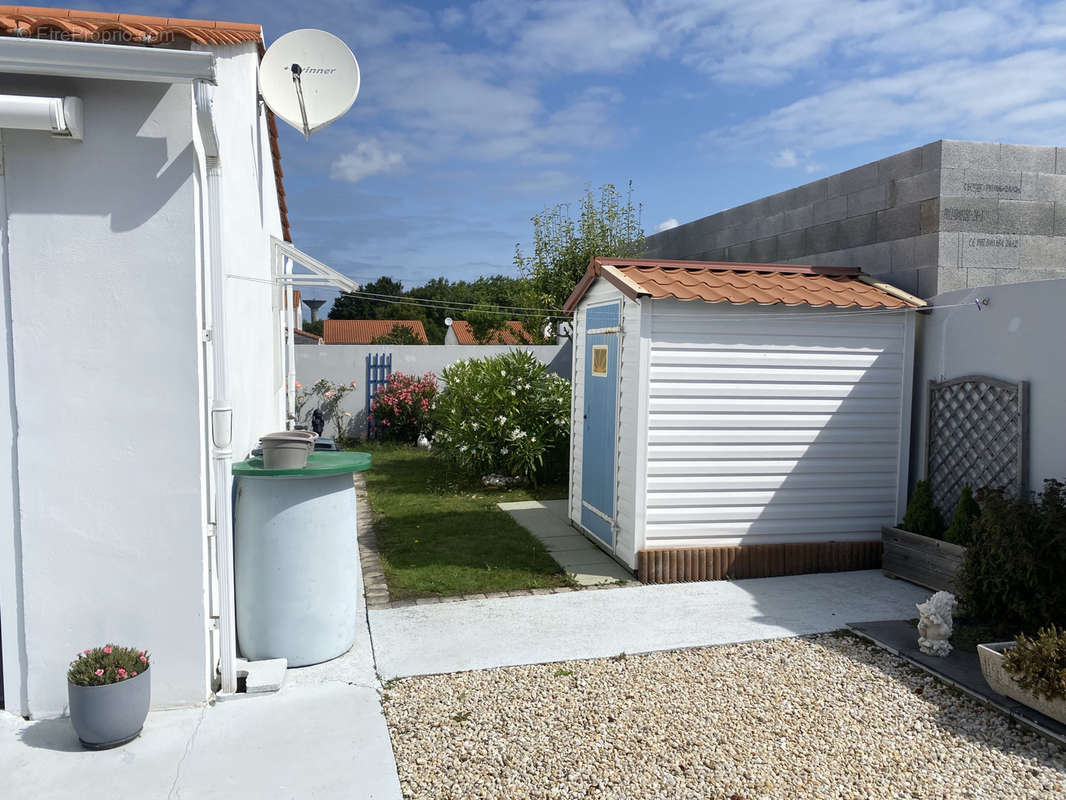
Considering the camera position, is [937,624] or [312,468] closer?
[312,468]

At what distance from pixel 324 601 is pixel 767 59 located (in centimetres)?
659

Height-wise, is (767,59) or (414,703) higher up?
(767,59)

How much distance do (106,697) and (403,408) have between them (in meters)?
11.3

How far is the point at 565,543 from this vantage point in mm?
7504

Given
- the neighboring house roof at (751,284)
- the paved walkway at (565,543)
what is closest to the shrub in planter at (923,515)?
the neighboring house roof at (751,284)

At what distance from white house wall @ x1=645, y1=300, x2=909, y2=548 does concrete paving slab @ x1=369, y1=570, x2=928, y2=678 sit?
1.83 ft

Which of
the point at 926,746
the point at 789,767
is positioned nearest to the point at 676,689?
the point at 789,767

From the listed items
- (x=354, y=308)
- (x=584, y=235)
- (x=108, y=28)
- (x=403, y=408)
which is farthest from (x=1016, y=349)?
(x=354, y=308)

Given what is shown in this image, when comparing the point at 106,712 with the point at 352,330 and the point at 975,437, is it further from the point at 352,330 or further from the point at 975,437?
the point at 352,330

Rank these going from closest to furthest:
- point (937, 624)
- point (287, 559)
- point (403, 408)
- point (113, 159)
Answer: point (113, 159), point (287, 559), point (937, 624), point (403, 408)

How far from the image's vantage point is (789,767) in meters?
3.44

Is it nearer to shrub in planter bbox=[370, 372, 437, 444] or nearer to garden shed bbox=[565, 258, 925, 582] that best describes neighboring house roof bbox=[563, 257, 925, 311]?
garden shed bbox=[565, 258, 925, 582]

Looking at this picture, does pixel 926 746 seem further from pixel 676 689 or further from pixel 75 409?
pixel 75 409

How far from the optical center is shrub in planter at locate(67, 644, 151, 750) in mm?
3400
